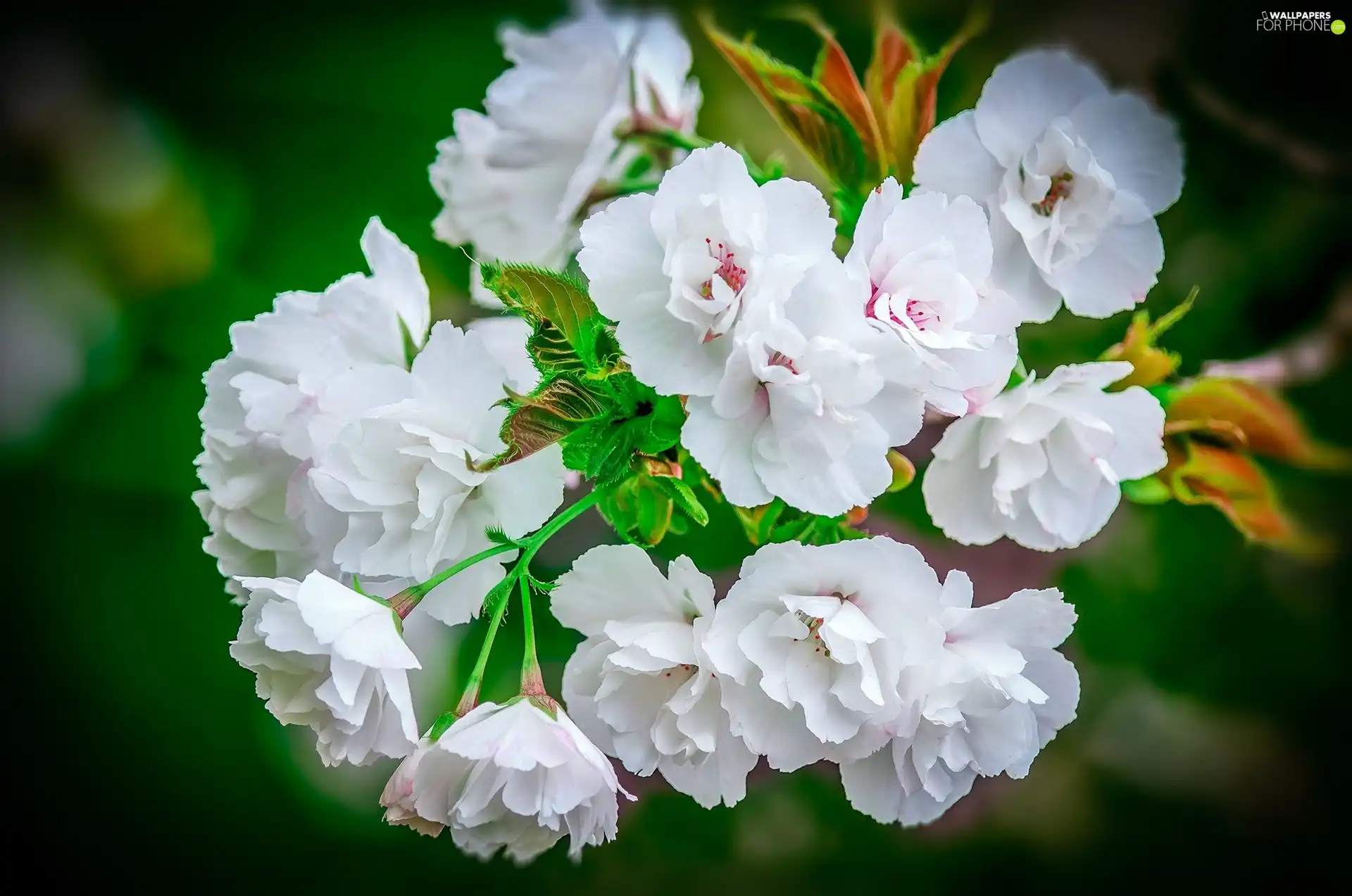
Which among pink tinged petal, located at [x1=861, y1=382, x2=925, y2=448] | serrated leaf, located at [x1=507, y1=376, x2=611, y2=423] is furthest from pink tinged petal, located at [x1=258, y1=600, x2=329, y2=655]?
pink tinged petal, located at [x1=861, y1=382, x2=925, y2=448]

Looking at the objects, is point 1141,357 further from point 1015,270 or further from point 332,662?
point 332,662

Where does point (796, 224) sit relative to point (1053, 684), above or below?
above

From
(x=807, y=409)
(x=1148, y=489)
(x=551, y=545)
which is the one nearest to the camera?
(x=807, y=409)

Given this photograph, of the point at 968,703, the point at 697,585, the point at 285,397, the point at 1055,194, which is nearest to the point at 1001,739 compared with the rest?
the point at 968,703

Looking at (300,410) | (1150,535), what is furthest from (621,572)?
(1150,535)

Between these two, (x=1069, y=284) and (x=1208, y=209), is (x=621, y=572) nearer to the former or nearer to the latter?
(x=1069, y=284)

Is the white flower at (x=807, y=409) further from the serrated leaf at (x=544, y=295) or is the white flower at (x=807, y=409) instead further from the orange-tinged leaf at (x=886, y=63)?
the orange-tinged leaf at (x=886, y=63)
